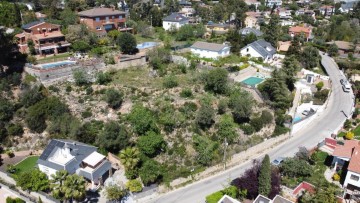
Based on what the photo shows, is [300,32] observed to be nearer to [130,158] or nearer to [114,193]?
[130,158]

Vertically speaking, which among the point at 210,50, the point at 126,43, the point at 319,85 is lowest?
the point at 319,85

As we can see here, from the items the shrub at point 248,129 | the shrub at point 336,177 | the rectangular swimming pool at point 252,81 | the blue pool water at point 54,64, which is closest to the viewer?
the shrub at point 336,177

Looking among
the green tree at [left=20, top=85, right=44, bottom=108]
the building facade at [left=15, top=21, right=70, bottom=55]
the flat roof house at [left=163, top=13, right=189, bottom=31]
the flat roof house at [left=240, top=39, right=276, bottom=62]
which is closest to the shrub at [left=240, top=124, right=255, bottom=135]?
the flat roof house at [left=240, top=39, right=276, bottom=62]

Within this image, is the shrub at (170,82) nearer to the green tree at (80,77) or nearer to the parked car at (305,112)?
the green tree at (80,77)

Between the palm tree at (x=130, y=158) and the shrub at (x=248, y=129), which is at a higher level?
the palm tree at (x=130, y=158)

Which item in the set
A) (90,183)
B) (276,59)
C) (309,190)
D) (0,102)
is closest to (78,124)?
(90,183)

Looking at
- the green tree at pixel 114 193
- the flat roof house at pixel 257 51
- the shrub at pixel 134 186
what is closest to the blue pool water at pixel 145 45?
the flat roof house at pixel 257 51

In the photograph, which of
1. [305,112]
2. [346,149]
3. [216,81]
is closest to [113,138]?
[216,81]
